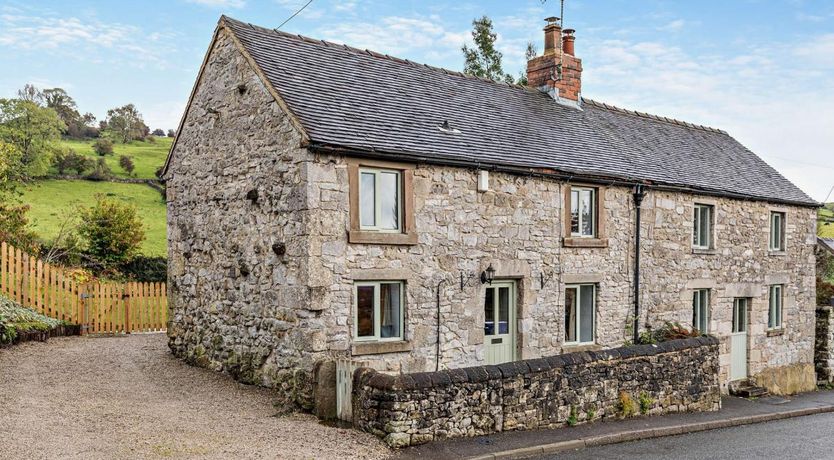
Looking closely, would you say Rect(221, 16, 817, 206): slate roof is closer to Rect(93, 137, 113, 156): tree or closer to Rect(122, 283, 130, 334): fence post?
Rect(122, 283, 130, 334): fence post

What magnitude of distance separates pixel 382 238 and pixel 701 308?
33.8ft

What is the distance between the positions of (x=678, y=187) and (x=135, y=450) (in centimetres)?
1316

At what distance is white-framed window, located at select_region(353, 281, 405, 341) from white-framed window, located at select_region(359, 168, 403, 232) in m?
0.98

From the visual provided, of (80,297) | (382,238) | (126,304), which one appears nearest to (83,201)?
(126,304)

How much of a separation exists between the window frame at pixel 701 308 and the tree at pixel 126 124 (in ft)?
189

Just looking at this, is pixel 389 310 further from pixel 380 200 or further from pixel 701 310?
pixel 701 310

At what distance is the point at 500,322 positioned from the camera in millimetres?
13555

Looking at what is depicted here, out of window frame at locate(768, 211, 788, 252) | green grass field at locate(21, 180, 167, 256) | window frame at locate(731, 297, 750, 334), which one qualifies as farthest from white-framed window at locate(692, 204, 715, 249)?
green grass field at locate(21, 180, 167, 256)

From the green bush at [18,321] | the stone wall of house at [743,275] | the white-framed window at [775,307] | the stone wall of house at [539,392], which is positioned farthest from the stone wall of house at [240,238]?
the white-framed window at [775,307]

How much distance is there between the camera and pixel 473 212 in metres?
13.0

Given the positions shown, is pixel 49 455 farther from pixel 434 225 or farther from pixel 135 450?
pixel 434 225

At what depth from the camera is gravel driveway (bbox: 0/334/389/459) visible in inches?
335

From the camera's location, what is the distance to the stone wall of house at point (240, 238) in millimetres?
11188

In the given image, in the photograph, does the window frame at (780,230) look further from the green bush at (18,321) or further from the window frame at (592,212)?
the green bush at (18,321)
